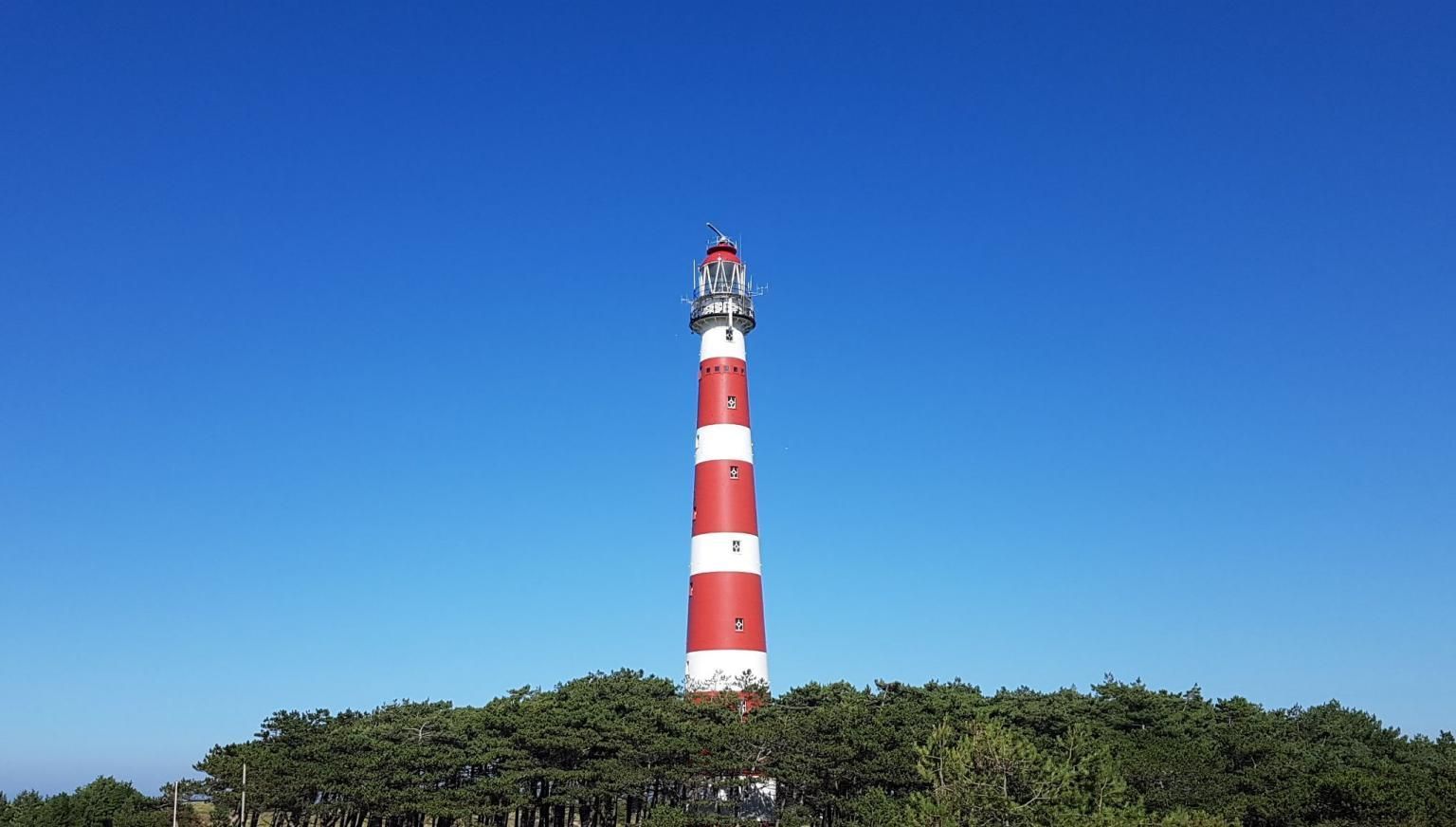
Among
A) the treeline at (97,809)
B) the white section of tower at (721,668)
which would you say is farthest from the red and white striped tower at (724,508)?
the treeline at (97,809)

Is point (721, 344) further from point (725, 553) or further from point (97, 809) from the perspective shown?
point (97, 809)

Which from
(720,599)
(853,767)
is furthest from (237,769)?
(853,767)

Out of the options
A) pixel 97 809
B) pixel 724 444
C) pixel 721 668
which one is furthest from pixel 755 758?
pixel 97 809

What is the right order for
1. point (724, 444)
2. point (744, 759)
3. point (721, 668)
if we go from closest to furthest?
1. point (744, 759)
2. point (721, 668)
3. point (724, 444)

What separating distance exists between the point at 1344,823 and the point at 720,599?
→ 26.7m

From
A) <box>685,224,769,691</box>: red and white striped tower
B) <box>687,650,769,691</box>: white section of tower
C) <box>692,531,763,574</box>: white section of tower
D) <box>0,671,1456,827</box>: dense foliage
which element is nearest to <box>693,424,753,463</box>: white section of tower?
<box>685,224,769,691</box>: red and white striped tower

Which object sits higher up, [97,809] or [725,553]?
[725,553]

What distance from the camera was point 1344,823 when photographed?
38.5 meters

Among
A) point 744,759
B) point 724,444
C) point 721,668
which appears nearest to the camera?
point 744,759

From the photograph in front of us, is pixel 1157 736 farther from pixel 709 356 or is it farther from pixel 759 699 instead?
pixel 709 356

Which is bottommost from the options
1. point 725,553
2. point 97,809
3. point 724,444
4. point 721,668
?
point 97,809

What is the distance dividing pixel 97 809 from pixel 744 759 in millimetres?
28429

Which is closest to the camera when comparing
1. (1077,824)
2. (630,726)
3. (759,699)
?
(1077,824)

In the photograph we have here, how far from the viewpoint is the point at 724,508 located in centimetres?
5409
